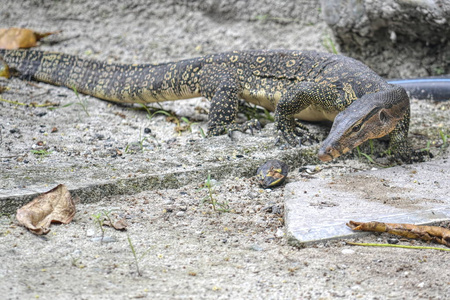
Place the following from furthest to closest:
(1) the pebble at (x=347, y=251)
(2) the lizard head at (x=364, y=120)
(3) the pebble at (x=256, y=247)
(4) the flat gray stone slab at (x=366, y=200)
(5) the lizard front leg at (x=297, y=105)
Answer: (5) the lizard front leg at (x=297, y=105) < (2) the lizard head at (x=364, y=120) < (4) the flat gray stone slab at (x=366, y=200) < (3) the pebble at (x=256, y=247) < (1) the pebble at (x=347, y=251)

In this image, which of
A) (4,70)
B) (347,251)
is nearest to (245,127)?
(347,251)

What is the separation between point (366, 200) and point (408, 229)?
58 centimetres

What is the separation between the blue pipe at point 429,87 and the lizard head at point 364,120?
171 cm

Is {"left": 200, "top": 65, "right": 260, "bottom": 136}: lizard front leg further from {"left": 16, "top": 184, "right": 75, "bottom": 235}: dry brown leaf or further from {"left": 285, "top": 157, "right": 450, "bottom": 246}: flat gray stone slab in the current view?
{"left": 16, "top": 184, "right": 75, "bottom": 235}: dry brown leaf

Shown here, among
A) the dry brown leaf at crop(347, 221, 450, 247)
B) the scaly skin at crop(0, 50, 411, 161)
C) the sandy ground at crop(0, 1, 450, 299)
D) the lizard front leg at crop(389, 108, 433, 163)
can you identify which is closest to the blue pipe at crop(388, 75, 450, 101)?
the scaly skin at crop(0, 50, 411, 161)

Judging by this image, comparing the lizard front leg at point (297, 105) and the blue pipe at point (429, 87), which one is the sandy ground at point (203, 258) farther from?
the blue pipe at point (429, 87)

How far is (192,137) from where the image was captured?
6062 mm

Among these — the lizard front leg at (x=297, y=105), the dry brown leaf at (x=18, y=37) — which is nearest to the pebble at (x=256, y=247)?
the lizard front leg at (x=297, y=105)

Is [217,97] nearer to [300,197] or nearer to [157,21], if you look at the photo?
[300,197]

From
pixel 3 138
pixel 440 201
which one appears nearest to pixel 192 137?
pixel 3 138

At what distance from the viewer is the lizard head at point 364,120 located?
449 cm

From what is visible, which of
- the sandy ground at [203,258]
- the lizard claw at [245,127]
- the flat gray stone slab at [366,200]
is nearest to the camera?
the sandy ground at [203,258]

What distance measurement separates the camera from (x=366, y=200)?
13.7ft

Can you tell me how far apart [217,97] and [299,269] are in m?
3.23
